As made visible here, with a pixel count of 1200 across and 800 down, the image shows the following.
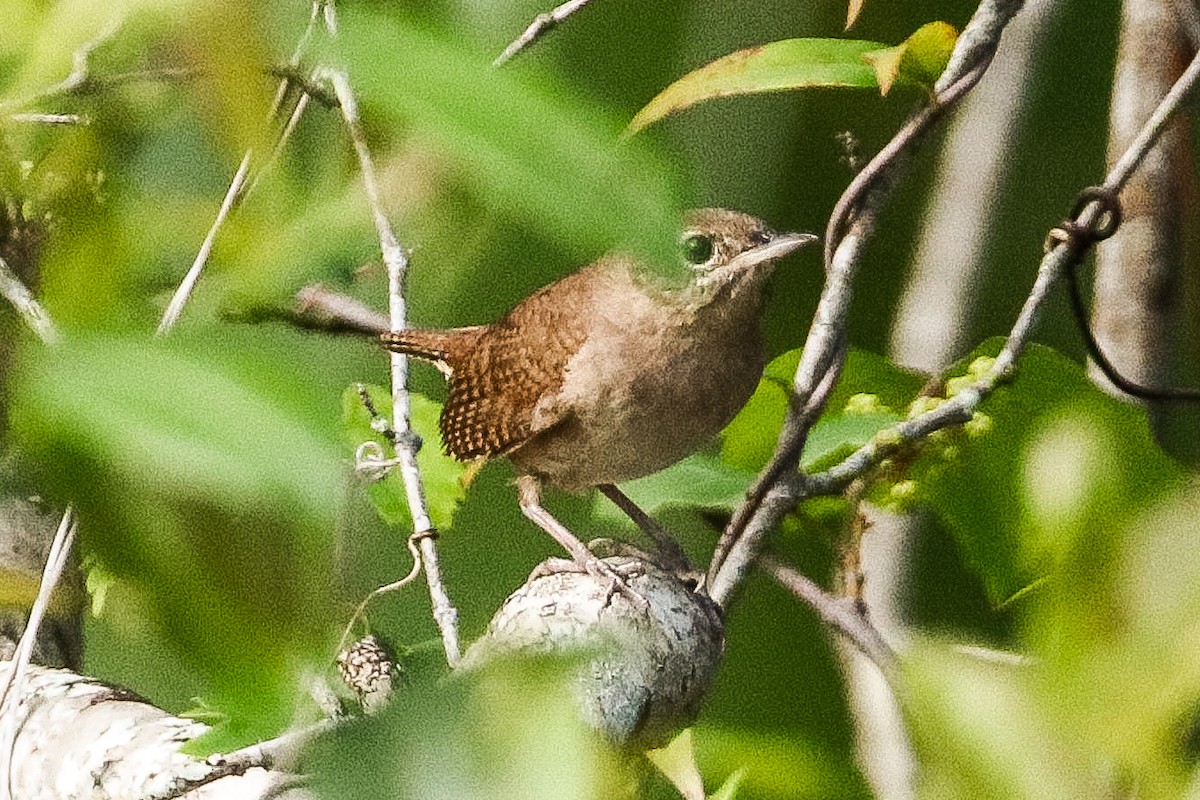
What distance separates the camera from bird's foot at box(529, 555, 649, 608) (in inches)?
24.4

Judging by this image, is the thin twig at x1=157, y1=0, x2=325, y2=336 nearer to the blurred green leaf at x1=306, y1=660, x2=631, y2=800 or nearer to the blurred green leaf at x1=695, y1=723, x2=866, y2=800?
the blurred green leaf at x1=306, y1=660, x2=631, y2=800

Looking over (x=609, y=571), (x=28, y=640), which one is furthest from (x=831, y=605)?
(x=28, y=640)

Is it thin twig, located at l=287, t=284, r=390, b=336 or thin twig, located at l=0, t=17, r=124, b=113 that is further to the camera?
thin twig, located at l=287, t=284, r=390, b=336

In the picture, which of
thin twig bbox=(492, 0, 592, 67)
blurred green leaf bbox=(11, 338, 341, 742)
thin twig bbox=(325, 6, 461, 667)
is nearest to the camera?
blurred green leaf bbox=(11, 338, 341, 742)

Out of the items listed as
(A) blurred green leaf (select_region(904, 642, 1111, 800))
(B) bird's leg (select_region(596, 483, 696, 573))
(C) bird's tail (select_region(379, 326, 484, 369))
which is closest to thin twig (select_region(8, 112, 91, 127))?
(A) blurred green leaf (select_region(904, 642, 1111, 800))

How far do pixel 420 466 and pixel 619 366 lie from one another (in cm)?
18

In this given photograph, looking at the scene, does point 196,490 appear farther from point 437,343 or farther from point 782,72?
point 437,343

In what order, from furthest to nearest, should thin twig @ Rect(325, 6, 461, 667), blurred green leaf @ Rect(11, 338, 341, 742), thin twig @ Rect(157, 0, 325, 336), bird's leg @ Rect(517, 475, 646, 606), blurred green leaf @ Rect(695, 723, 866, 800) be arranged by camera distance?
blurred green leaf @ Rect(695, 723, 866, 800), bird's leg @ Rect(517, 475, 646, 606), thin twig @ Rect(325, 6, 461, 667), thin twig @ Rect(157, 0, 325, 336), blurred green leaf @ Rect(11, 338, 341, 742)

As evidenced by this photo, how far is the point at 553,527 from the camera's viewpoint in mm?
801

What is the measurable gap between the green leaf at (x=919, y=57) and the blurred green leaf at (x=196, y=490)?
17.2 inches

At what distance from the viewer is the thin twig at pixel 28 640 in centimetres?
49

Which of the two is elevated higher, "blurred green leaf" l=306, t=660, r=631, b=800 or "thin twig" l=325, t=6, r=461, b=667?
"blurred green leaf" l=306, t=660, r=631, b=800

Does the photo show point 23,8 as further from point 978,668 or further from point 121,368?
point 978,668

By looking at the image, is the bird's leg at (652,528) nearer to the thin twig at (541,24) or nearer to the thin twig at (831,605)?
the thin twig at (831,605)
